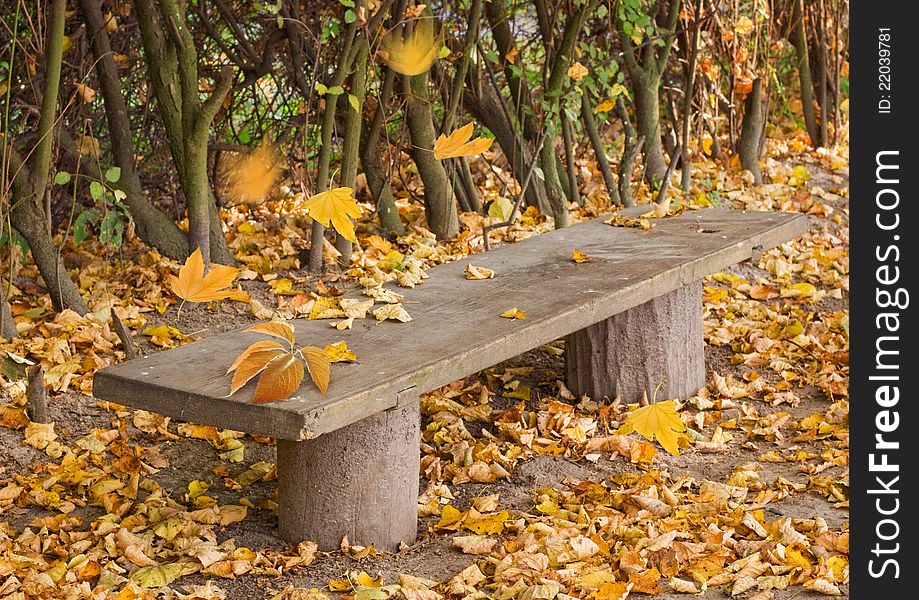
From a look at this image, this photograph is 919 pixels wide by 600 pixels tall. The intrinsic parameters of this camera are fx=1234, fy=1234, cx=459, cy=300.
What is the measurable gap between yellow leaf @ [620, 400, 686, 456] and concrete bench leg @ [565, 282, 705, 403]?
1.12 feet

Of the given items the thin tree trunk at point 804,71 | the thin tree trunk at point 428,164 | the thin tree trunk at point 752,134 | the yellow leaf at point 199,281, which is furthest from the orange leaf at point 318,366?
the thin tree trunk at point 804,71

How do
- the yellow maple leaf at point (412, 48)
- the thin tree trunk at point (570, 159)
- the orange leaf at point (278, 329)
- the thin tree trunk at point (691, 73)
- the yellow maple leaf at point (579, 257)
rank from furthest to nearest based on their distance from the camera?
the thin tree trunk at point (691, 73), the thin tree trunk at point (570, 159), the yellow maple leaf at point (412, 48), the yellow maple leaf at point (579, 257), the orange leaf at point (278, 329)

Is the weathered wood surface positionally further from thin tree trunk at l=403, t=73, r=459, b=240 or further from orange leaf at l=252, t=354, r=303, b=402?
thin tree trunk at l=403, t=73, r=459, b=240

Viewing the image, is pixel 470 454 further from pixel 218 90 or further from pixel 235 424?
pixel 218 90

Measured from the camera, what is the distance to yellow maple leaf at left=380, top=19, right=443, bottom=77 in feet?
15.3

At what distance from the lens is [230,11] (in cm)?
468

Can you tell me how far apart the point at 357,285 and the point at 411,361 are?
Answer: 1908 millimetres

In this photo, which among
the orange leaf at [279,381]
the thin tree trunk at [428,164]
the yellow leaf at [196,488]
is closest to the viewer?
the orange leaf at [279,381]

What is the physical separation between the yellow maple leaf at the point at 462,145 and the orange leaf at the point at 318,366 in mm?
962

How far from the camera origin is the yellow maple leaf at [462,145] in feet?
11.2

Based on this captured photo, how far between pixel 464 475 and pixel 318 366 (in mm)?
914

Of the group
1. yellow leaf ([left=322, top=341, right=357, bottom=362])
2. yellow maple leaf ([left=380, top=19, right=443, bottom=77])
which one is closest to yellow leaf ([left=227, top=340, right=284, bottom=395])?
yellow leaf ([left=322, top=341, right=357, bottom=362])

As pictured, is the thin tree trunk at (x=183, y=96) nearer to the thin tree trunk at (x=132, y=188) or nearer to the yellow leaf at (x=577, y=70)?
the thin tree trunk at (x=132, y=188)

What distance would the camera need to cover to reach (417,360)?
2664 millimetres
